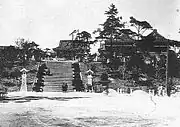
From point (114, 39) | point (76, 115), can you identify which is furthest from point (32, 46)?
point (76, 115)

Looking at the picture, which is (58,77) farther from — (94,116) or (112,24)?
(94,116)

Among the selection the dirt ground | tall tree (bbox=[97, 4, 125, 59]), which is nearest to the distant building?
tall tree (bbox=[97, 4, 125, 59])

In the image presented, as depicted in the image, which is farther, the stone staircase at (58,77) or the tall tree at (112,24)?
the tall tree at (112,24)

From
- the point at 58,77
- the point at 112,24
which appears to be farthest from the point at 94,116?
the point at 112,24

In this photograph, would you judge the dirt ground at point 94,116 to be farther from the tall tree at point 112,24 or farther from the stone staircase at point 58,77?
the tall tree at point 112,24

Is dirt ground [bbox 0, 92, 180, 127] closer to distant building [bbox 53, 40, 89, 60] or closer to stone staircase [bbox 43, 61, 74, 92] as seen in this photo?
stone staircase [bbox 43, 61, 74, 92]

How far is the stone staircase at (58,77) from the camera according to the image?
35.4 m

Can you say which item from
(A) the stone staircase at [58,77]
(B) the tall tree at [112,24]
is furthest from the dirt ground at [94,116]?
(B) the tall tree at [112,24]

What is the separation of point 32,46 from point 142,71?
21080mm

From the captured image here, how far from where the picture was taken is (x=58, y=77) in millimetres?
39031

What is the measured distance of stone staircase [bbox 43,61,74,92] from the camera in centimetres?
3543

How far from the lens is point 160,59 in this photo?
45000mm

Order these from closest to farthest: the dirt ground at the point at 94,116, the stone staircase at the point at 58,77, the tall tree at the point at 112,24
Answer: the dirt ground at the point at 94,116 < the stone staircase at the point at 58,77 < the tall tree at the point at 112,24

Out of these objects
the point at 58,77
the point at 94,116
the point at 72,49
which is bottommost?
the point at 94,116
